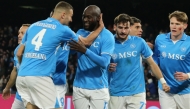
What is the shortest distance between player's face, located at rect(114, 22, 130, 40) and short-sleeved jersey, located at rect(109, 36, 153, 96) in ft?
0.45

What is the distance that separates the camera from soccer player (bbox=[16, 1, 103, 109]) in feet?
16.2

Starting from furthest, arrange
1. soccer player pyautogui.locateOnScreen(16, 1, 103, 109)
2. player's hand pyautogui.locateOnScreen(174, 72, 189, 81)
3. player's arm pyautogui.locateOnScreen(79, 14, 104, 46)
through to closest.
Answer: player's hand pyautogui.locateOnScreen(174, 72, 189, 81) → player's arm pyautogui.locateOnScreen(79, 14, 104, 46) → soccer player pyautogui.locateOnScreen(16, 1, 103, 109)

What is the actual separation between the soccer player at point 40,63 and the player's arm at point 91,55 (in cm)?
13

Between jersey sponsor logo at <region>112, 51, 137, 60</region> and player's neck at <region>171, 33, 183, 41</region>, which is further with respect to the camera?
player's neck at <region>171, 33, 183, 41</region>

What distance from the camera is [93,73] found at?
222 inches

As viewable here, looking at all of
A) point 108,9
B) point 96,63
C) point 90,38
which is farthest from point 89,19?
point 108,9

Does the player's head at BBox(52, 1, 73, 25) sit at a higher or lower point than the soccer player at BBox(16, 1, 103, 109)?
higher

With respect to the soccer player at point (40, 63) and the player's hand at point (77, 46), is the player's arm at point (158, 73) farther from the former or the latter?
the soccer player at point (40, 63)

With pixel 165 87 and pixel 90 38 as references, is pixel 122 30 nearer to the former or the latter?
pixel 90 38

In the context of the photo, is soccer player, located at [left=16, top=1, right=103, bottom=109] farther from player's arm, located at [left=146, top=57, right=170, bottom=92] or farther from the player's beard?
player's arm, located at [left=146, top=57, right=170, bottom=92]

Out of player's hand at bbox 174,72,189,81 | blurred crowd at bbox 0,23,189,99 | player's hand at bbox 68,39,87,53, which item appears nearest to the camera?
player's hand at bbox 68,39,87,53

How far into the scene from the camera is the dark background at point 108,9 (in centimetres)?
2180

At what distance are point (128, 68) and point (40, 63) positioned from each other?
1.58 meters

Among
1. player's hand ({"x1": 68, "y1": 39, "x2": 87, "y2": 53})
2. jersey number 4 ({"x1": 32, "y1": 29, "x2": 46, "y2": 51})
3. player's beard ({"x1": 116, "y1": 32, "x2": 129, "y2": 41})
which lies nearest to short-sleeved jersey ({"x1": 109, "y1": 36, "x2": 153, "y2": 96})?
player's beard ({"x1": 116, "y1": 32, "x2": 129, "y2": 41})
